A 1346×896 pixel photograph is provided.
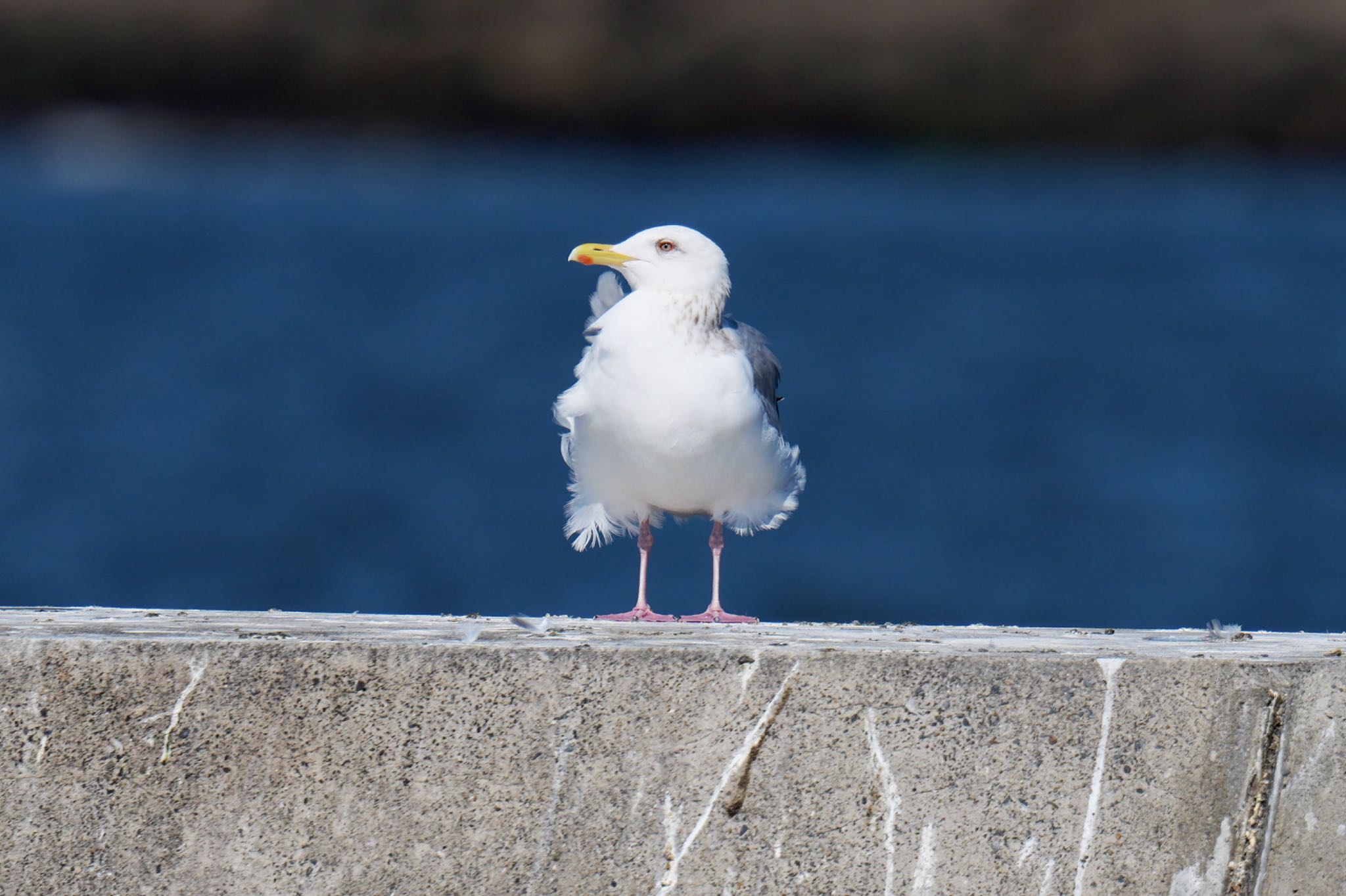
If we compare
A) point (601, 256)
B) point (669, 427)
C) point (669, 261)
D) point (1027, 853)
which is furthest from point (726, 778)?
point (601, 256)

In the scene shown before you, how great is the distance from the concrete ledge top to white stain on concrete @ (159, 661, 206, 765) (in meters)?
0.09

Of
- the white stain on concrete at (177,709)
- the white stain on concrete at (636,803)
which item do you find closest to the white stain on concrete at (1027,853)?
the white stain on concrete at (636,803)

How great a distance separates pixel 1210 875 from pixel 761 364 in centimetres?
271

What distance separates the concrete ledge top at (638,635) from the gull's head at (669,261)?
1.41 meters

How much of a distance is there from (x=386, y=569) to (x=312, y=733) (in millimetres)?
25094

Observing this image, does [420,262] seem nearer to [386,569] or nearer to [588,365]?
[386,569]

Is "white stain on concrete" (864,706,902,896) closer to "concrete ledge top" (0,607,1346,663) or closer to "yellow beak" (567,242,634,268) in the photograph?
"concrete ledge top" (0,607,1346,663)

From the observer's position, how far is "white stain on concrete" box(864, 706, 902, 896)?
443cm

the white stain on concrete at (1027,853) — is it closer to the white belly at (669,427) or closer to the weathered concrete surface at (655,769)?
the weathered concrete surface at (655,769)

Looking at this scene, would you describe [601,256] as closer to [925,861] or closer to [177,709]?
[177,709]

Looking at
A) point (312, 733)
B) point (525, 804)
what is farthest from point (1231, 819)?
point (312, 733)

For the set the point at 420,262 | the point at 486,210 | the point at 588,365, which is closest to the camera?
the point at 588,365

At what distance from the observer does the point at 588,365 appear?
6449 mm

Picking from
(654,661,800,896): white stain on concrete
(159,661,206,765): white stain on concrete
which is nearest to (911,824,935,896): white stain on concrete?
(654,661,800,896): white stain on concrete
